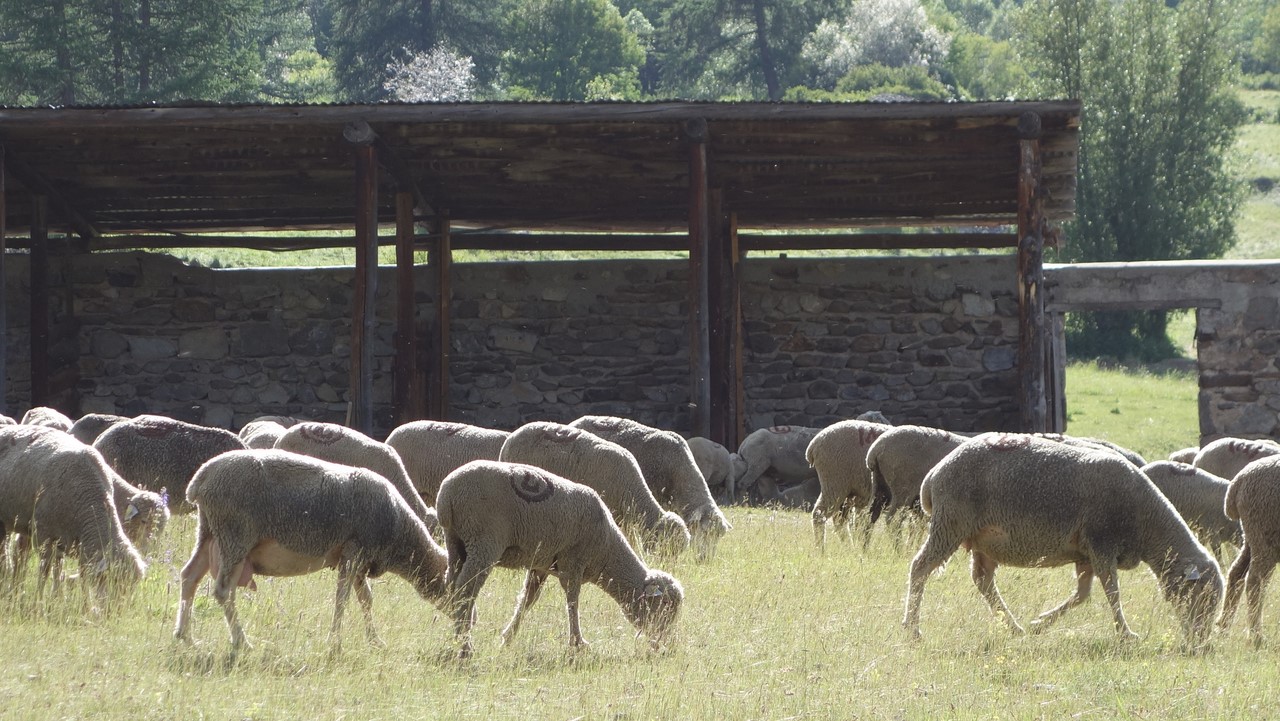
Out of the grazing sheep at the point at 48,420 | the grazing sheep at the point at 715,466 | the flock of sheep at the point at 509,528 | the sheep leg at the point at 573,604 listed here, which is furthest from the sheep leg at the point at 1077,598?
the grazing sheep at the point at 48,420

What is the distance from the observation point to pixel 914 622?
22.9ft

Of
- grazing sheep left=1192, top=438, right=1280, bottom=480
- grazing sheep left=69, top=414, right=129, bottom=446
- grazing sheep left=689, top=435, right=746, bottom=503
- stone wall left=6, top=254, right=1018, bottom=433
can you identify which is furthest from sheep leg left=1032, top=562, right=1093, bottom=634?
stone wall left=6, top=254, right=1018, bottom=433

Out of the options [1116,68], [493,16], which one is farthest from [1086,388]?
[493,16]

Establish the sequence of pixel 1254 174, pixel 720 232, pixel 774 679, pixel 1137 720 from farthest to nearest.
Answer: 1. pixel 1254 174
2. pixel 720 232
3. pixel 774 679
4. pixel 1137 720

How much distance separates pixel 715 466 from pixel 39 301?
7066 mm

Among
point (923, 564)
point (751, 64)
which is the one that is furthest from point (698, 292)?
point (751, 64)

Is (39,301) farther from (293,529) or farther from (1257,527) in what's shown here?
(1257,527)

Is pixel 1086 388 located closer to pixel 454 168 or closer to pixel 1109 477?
pixel 454 168

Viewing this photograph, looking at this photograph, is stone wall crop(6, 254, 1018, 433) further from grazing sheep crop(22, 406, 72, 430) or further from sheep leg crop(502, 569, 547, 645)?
sheep leg crop(502, 569, 547, 645)

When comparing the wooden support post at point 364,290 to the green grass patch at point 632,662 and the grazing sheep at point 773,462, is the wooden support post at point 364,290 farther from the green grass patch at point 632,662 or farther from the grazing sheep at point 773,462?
the green grass patch at point 632,662

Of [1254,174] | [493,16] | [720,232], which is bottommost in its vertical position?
[720,232]

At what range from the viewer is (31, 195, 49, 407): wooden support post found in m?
14.4

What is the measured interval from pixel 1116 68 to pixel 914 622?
98.0 feet

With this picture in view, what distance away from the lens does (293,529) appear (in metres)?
6.34
